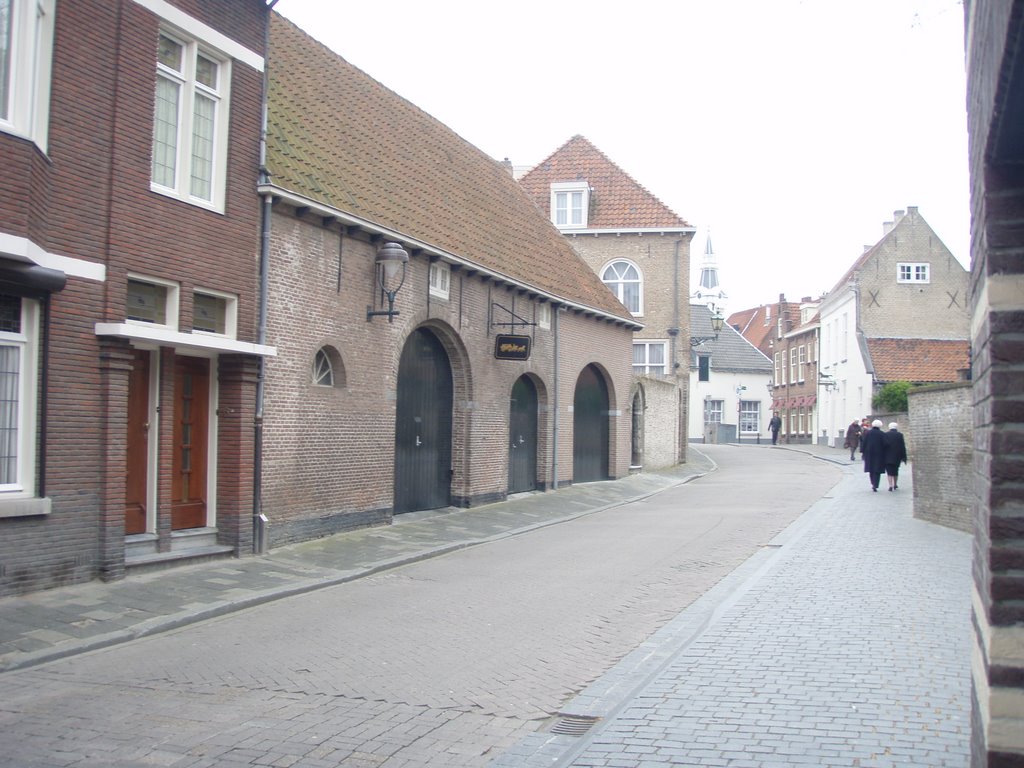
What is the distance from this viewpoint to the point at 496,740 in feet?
18.5

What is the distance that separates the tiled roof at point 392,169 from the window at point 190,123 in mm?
1112

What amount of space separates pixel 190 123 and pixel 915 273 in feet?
131

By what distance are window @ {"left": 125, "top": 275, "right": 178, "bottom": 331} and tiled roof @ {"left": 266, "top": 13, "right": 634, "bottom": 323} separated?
A: 256 cm

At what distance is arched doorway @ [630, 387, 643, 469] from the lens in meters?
29.8

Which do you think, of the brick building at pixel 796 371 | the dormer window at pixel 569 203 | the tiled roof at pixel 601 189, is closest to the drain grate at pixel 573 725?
the tiled roof at pixel 601 189

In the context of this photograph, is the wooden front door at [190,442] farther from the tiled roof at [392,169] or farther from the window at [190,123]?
the tiled roof at [392,169]

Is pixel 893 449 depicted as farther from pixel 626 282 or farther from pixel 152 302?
pixel 152 302

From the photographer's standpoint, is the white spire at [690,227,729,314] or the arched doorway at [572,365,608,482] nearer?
the arched doorway at [572,365,608,482]

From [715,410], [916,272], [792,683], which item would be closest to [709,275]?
[715,410]

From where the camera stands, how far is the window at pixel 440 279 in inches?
675

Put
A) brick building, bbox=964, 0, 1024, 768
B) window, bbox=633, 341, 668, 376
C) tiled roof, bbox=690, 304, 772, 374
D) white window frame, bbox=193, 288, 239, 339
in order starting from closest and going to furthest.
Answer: brick building, bbox=964, 0, 1024, 768 → white window frame, bbox=193, 288, 239, 339 → window, bbox=633, 341, 668, 376 → tiled roof, bbox=690, 304, 772, 374

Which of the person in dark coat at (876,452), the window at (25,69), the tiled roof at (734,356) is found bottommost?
the person in dark coat at (876,452)

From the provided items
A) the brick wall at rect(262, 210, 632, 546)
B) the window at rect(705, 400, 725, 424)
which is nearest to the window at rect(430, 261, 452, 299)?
the brick wall at rect(262, 210, 632, 546)

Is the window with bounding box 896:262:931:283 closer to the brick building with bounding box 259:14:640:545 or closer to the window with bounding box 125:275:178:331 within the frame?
the brick building with bounding box 259:14:640:545
